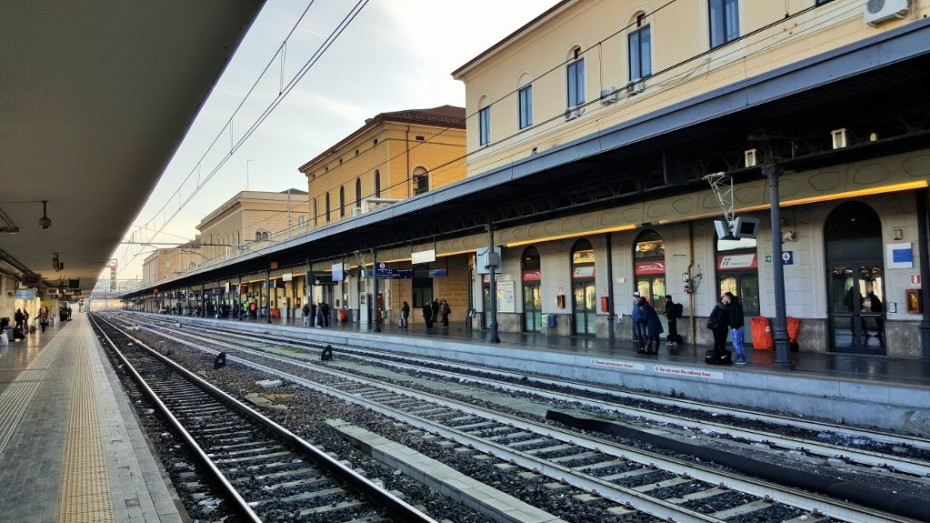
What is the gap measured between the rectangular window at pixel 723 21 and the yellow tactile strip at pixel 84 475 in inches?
722

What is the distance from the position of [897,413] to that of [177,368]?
60.6 ft

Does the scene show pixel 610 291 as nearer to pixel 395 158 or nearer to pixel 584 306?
pixel 584 306

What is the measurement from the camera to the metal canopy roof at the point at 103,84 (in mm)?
5305

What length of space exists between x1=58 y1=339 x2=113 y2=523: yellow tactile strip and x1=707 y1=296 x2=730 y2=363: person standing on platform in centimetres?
1103

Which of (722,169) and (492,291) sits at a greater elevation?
(722,169)

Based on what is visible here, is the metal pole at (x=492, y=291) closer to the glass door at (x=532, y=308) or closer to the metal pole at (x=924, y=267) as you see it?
the glass door at (x=532, y=308)

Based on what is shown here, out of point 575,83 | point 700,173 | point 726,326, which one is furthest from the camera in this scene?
point 575,83

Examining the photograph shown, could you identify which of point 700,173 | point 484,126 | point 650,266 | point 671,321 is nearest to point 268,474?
point 700,173

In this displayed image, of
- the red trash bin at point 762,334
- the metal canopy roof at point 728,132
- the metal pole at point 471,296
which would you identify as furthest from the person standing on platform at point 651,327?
the metal pole at point 471,296

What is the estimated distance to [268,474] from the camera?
24.7 ft

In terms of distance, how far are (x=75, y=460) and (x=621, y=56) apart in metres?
20.5

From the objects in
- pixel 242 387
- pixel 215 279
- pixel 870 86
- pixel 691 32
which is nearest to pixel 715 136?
pixel 870 86

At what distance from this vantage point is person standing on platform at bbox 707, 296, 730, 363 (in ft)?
42.8

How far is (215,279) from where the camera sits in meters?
69.2
